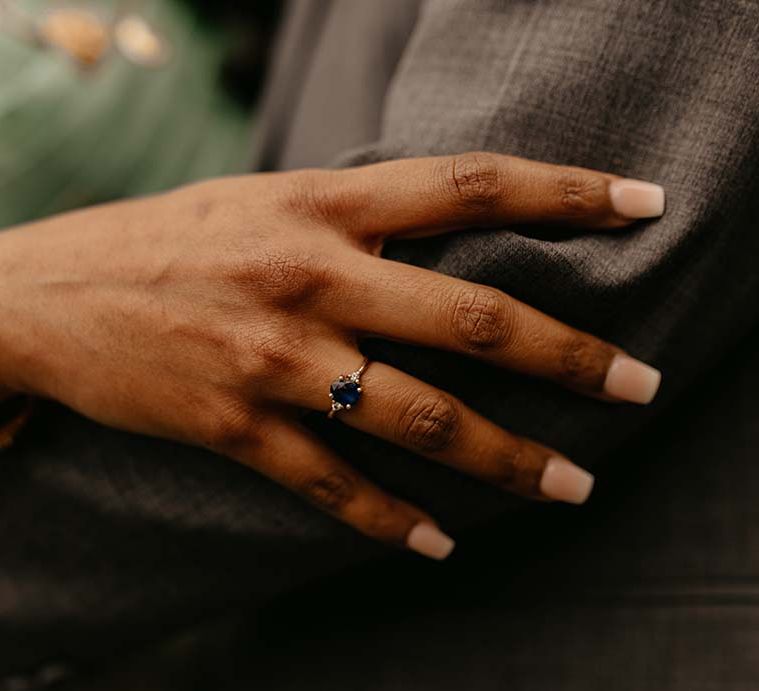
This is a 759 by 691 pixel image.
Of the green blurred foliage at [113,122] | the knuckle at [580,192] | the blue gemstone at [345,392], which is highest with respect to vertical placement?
the green blurred foliage at [113,122]

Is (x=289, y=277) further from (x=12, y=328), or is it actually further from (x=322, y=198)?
(x=12, y=328)

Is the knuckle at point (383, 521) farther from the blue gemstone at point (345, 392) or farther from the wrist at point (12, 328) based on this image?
the wrist at point (12, 328)

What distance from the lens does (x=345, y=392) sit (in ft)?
1.61

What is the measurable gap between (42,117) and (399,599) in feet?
2.23

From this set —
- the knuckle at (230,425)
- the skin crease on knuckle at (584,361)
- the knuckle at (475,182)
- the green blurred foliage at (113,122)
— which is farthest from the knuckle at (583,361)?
the green blurred foliage at (113,122)

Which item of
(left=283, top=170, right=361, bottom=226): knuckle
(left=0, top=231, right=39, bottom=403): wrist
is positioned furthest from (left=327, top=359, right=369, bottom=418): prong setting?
(left=0, top=231, right=39, bottom=403): wrist

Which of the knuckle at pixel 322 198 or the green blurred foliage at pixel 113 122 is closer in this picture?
the knuckle at pixel 322 198

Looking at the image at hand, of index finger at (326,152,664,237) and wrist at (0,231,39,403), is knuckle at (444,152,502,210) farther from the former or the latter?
wrist at (0,231,39,403)

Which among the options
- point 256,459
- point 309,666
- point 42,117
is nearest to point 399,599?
point 309,666

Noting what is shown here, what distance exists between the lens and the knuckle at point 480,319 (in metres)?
0.47

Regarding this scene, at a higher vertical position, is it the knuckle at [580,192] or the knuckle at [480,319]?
the knuckle at [580,192]

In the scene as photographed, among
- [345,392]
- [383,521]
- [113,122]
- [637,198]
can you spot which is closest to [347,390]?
[345,392]

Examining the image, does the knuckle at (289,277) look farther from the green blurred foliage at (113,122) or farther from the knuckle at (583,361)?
the green blurred foliage at (113,122)

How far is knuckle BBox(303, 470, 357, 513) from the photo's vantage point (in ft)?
1.73
